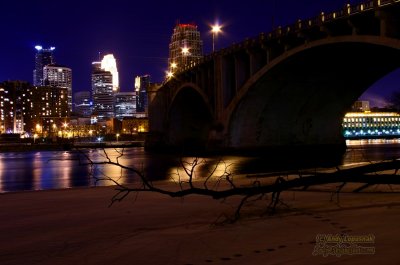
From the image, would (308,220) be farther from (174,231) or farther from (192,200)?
(192,200)

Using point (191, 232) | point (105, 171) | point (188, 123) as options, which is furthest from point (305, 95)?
point (191, 232)

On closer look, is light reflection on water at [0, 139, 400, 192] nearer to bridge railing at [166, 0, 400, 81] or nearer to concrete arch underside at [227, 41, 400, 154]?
concrete arch underside at [227, 41, 400, 154]

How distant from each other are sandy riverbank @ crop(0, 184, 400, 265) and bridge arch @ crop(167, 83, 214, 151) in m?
67.0

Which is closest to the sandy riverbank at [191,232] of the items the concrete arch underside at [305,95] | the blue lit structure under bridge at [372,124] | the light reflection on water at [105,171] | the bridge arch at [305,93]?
the light reflection on water at [105,171]

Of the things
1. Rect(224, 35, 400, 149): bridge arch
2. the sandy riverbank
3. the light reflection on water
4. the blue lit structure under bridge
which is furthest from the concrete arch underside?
the blue lit structure under bridge

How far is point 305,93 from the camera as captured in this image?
5353cm

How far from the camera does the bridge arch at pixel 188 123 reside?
81.8 metres

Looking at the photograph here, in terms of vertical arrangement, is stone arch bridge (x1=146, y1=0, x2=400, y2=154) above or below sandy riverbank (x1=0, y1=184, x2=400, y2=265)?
above

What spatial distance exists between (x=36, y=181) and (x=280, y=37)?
75.3ft

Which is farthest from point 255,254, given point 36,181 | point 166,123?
point 166,123

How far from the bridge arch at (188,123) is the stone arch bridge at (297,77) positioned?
755cm

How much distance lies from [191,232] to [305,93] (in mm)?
46394

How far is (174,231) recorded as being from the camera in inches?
357

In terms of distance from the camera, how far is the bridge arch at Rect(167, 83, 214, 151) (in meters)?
81.8
